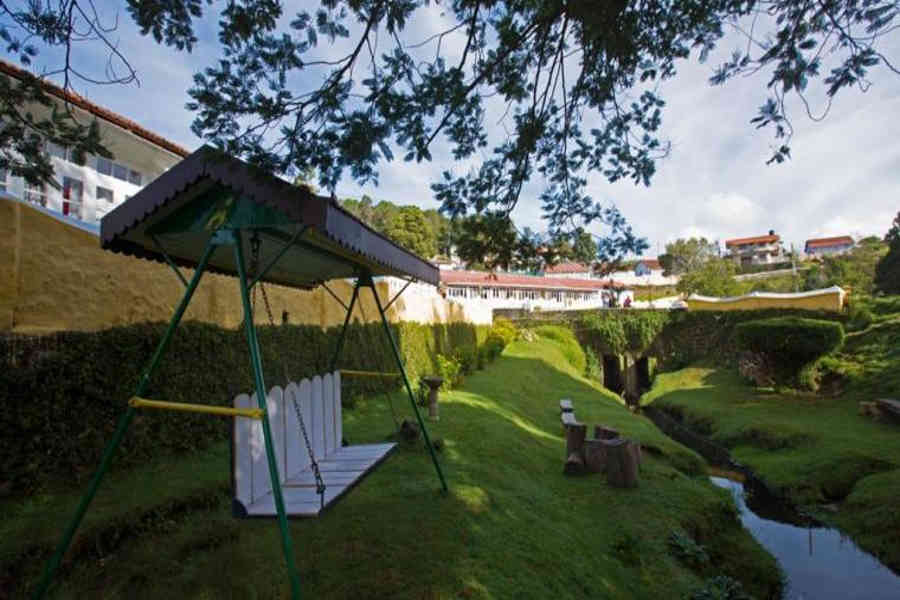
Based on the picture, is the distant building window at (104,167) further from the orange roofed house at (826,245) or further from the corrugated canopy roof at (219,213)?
the orange roofed house at (826,245)

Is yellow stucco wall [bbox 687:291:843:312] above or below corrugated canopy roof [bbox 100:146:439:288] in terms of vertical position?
above

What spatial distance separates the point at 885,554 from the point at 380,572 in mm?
6675

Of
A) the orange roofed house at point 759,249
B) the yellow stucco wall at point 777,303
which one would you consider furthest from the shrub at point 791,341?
the orange roofed house at point 759,249

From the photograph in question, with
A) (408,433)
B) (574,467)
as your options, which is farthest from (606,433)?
(408,433)

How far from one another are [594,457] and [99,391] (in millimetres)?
5988

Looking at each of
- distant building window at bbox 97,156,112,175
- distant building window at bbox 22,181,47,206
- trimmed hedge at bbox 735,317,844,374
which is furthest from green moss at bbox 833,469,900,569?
distant building window at bbox 97,156,112,175

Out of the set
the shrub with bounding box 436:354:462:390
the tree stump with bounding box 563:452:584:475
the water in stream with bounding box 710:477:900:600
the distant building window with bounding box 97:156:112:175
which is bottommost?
the water in stream with bounding box 710:477:900:600

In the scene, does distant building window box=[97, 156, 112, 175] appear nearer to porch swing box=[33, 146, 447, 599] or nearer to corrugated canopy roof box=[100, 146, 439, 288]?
porch swing box=[33, 146, 447, 599]

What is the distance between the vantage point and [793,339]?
44.2 ft

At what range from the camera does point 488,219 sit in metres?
5.31

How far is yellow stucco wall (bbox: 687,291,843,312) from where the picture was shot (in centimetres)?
1997

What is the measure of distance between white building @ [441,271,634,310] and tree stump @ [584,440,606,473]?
31616 millimetres

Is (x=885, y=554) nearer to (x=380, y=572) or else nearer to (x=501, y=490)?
(x=501, y=490)

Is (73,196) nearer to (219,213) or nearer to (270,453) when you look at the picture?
(219,213)
